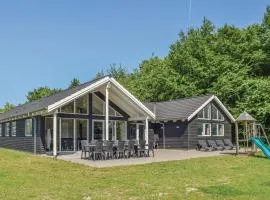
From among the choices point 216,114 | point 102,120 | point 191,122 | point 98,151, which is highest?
point 216,114

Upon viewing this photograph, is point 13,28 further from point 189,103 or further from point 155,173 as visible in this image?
point 189,103

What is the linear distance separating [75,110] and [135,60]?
126ft

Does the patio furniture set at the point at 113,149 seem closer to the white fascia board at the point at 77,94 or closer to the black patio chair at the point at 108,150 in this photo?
the black patio chair at the point at 108,150

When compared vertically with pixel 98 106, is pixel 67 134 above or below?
below

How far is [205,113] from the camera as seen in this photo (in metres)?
32.1

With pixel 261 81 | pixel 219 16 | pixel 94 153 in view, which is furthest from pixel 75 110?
pixel 219 16

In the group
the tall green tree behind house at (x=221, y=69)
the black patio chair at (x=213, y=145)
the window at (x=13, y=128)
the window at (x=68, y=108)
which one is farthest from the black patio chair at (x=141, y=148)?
the tall green tree behind house at (x=221, y=69)

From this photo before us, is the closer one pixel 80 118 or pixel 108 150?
pixel 108 150

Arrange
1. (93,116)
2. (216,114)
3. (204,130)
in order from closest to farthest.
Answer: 1. (93,116)
2. (204,130)
3. (216,114)

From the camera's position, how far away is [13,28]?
865 inches

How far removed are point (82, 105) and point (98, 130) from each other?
2.05 m

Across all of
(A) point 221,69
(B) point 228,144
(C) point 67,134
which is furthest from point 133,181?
(A) point 221,69

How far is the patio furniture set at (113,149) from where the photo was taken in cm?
1947

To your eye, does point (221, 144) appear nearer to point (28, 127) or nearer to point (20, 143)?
point (28, 127)
